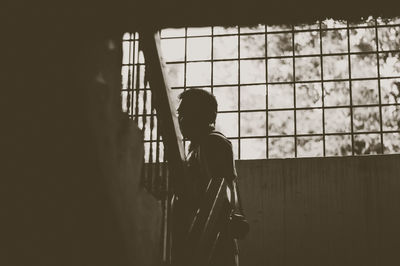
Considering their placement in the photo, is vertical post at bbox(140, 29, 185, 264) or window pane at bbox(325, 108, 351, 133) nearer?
vertical post at bbox(140, 29, 185, 264)

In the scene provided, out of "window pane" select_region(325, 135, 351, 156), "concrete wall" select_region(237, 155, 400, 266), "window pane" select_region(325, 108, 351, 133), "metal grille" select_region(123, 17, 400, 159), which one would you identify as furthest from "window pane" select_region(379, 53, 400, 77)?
"concrete wall" select_region(237, 155, 400, 266)

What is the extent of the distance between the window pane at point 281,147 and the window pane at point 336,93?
0.67 meters

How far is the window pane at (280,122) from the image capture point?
25.2ft

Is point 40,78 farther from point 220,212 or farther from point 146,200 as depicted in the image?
point 220,212

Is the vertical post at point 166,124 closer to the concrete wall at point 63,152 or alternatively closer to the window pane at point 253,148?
the concrete wall at point 63,152

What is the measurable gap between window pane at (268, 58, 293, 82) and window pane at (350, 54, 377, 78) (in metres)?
0.78

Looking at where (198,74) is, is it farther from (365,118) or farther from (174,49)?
(365,118)

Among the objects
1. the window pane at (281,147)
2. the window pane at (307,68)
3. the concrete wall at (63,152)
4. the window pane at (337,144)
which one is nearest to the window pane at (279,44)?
the window pane at (307,68)

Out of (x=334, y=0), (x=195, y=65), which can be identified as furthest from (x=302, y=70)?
(x=334, y=0)

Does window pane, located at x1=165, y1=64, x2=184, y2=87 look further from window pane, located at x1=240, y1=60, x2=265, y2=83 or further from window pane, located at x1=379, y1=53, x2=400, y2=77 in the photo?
window pane, located at x1=379, y1=53, x2=400, y2=77

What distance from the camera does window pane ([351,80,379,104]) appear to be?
7.63 meters

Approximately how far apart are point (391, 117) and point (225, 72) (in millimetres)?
2153

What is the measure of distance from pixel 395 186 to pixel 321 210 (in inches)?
33.2

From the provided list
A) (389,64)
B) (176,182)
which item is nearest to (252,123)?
(389,64)
